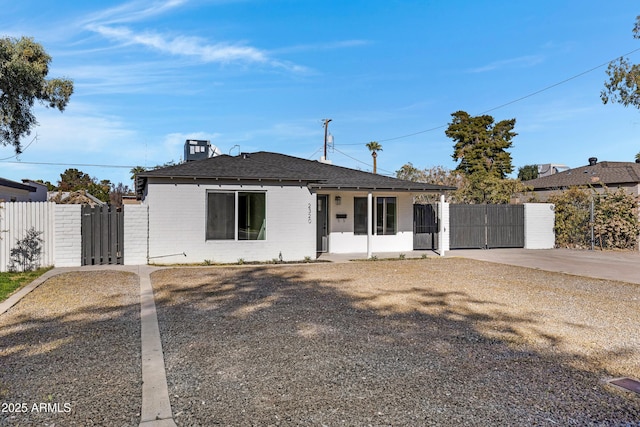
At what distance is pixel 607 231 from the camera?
17.0 metres

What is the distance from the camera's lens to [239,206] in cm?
1273

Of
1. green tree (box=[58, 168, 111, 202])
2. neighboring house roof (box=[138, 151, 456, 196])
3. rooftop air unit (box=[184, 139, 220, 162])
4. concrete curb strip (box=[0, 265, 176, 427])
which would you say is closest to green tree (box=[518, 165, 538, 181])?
neighboring house roof (box=[138, 151, 456, 196])

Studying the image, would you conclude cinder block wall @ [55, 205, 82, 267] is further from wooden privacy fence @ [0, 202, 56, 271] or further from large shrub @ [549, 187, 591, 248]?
large shrub @ [549, 187, 591, 248]

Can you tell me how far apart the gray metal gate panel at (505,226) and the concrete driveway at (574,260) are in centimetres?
80

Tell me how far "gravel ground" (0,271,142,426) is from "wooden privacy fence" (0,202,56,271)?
4236mm

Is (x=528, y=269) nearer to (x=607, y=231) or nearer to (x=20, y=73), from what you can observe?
(x=607, y=231)

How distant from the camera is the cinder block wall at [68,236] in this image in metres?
11.2

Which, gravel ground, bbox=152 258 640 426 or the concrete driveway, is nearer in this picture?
gravel ground, bbox=152 258 640 426

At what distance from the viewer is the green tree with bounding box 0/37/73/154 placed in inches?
462

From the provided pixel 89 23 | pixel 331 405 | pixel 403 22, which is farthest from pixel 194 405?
pixel 403 22

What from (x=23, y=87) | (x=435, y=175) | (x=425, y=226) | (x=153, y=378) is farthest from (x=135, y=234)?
(x=435, y=175)

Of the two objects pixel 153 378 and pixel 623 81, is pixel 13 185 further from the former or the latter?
pixel 623 81

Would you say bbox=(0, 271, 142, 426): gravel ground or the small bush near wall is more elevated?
the small bush near wall

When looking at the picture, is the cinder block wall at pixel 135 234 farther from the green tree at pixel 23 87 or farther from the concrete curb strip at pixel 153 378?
the concrete curb strip at pixel 153 378
